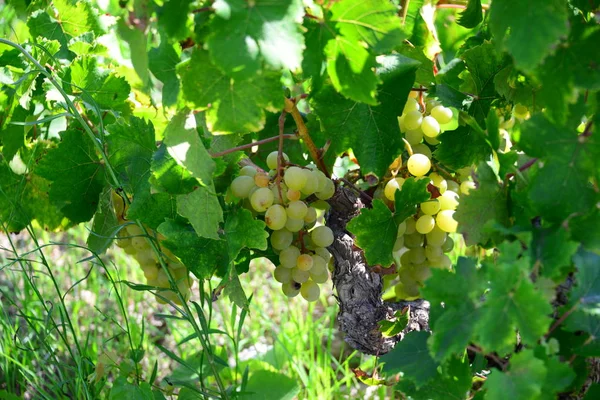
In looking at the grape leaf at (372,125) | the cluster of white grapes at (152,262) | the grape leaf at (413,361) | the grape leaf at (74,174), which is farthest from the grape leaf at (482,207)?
the grape leaf at (74,174)

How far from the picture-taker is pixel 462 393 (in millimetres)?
930

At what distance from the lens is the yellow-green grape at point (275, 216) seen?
1168 millimetres

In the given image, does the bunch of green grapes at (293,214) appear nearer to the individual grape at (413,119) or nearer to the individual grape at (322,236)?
the individual grape at (322,236)

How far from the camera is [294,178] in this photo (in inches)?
45.1

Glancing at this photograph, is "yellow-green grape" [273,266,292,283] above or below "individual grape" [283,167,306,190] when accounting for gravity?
below

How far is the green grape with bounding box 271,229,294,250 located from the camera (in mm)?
1248

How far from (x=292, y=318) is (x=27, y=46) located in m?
1.13

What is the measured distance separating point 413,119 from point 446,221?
0.19 metres

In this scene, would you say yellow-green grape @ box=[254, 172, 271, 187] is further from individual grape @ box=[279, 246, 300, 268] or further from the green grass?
the green grass

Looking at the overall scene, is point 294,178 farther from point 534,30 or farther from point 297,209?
point 534,30

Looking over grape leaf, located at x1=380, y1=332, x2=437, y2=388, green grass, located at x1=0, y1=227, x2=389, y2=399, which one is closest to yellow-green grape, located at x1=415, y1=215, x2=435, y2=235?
grape leaf, located at x1=380, y1=332, x2=437, y2=388

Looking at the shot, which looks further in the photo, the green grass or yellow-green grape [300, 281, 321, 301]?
the green grass

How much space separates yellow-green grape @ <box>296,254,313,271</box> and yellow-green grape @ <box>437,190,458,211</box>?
0.26 metres

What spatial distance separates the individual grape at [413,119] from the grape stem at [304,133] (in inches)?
6.7
